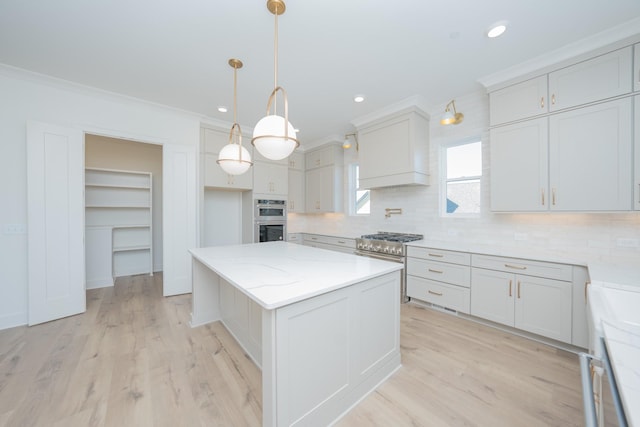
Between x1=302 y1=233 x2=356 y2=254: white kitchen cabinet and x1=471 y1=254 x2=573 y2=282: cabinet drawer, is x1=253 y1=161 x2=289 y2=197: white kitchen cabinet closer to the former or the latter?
x1=302 y1=233 x2=356 y2=254: white kitchen cabinet

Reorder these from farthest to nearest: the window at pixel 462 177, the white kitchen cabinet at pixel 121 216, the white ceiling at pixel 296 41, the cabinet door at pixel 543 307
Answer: the white kitchen cabinet at pixel 121 216 < the window at pixel 462 177 < the cabinet door at pixel 543 307 < the white ceiling at pixel 296 41

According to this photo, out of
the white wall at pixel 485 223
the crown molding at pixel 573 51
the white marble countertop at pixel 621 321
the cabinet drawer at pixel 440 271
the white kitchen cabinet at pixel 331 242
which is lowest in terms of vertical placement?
the cabinet drawer at pixel 440 271

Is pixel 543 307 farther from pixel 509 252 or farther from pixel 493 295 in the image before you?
pixel 509 252

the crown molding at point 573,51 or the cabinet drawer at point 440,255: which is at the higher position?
the crown molding at point 573,51

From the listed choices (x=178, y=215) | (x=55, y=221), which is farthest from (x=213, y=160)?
(x=55, y=221)

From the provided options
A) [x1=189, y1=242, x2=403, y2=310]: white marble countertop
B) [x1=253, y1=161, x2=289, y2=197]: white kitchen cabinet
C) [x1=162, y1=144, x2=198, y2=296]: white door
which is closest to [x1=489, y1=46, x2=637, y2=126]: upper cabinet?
[x1=189, y1=242, x2=403, y2=310]: white marble countertop

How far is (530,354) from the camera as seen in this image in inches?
83.7

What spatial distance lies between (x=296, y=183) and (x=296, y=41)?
3.30 metres

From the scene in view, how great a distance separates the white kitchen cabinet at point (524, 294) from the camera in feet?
7.00

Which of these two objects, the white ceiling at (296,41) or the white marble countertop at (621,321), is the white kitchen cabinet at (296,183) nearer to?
the white ceiling at (296,41)

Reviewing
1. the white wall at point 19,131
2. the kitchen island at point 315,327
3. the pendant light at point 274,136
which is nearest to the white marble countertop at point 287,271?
the kitchen island at point 315,327

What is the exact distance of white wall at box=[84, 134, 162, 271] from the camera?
4.29 metres

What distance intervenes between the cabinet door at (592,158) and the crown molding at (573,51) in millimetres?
474

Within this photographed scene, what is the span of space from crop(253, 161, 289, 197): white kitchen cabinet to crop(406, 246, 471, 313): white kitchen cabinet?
2.72 m
